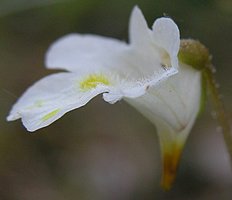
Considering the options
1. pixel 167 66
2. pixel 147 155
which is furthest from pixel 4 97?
pixel 167 66

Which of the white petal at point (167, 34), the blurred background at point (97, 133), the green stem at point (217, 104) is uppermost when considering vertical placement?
the white petal at point (167, 34)

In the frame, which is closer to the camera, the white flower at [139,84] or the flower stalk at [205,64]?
the white flower at [139,84]

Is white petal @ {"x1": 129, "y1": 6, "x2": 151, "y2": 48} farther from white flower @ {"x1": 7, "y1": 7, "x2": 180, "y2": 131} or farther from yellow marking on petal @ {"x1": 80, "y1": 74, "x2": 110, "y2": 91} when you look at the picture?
yellow marking on petal @ {"x1": 80, "y1": 74, "x2": 110, "y2": 91}

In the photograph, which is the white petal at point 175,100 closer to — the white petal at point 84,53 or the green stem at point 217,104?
the green stem at point 217,104

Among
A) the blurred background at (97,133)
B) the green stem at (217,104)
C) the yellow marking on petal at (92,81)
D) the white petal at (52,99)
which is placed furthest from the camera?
the blurred background at (97,133)

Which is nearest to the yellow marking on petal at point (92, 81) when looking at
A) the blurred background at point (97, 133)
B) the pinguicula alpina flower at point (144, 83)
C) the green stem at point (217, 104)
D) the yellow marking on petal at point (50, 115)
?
the pinguicula alpina flower at point (144, 83)

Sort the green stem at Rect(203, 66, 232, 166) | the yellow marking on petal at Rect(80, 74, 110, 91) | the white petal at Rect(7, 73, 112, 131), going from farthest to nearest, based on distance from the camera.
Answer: the green stem at Rect(203, 66, 232, 166), the yellow marking on petal at Rect(80, 74, 110, 91), the white petal at Rect(7, 73, 112, 131)

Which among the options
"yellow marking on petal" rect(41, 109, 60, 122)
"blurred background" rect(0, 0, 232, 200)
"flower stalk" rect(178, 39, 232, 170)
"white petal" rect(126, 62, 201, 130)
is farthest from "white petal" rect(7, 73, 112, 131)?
"blurred background" rect(0, 0, 232, 200)
